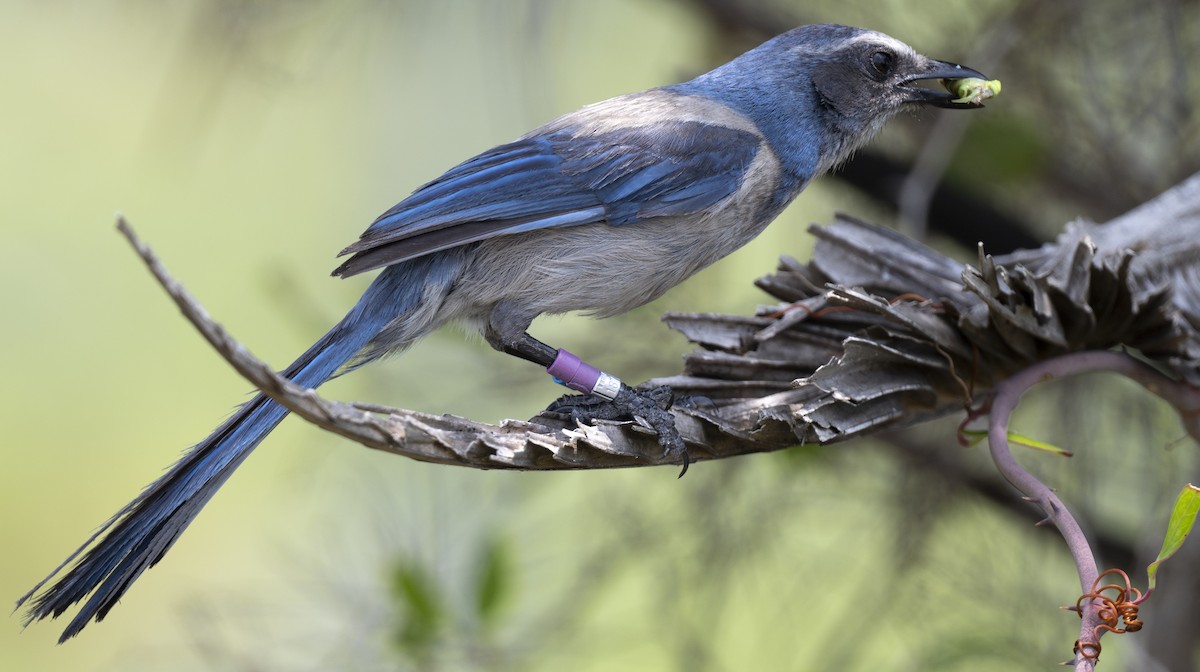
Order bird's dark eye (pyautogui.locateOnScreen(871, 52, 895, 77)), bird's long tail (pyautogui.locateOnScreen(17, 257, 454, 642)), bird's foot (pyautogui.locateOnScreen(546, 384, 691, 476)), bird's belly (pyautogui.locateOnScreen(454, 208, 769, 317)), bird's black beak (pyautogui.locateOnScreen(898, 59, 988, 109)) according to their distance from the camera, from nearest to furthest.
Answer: bird's long tail (pyautogui.locateOnScreen(17, 257, 454, 642))
bird's foot (pyautogui.locateOnScreen(546, 384, 691, 476))
bird's belly (pyautogui.locateOnScreen(454, 208, 769, 317))
bird's black beak (pyautogui.locateOnScreen(898, 59, 988, 109))
bird's dark eye (pyautogui.locateOnScreen(871, 52, 895, 77))

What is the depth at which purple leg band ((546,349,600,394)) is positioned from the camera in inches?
95.7

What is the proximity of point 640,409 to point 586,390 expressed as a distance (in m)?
0.33

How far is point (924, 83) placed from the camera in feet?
10.3

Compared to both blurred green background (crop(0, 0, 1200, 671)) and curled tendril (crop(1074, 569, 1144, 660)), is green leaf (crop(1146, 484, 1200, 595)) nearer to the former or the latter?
curled tendril (crop(1074, 569, 1144, 660))

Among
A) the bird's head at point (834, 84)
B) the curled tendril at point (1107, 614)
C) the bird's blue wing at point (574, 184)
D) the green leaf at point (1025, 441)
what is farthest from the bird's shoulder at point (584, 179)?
the curled tendril at point (1107, 614)

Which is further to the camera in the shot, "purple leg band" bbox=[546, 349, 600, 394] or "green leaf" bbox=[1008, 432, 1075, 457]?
"purple leg band" bbox=[546, 349, 600, 394]

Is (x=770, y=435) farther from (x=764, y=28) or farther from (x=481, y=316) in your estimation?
(x=764, y=28)

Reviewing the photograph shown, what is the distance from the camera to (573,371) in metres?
2.44

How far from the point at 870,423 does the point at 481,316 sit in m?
1.00

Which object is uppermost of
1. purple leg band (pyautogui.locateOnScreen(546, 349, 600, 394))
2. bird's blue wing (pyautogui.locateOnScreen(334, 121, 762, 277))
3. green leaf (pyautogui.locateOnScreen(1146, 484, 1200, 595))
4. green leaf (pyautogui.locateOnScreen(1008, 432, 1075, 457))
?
bird's blue wing (pyautogui.locateOnScreen(334, 121, 762, 277))

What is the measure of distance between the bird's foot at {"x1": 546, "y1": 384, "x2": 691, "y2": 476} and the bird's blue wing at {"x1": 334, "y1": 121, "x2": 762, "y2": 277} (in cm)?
39

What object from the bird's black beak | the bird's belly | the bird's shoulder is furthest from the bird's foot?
the bird's black beak

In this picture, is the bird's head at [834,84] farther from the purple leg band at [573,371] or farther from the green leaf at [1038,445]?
the green leaf at [1038,445]

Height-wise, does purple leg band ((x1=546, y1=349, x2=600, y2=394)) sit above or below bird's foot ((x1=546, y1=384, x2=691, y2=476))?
above
